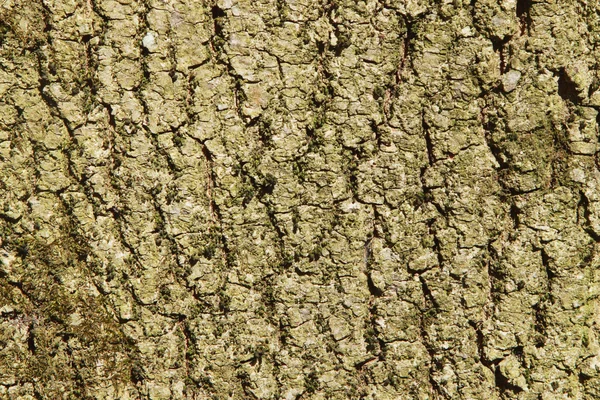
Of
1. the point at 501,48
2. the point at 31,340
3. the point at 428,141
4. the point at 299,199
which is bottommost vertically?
the point at 31,340

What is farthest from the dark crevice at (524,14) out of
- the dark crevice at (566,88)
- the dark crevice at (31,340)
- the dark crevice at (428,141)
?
the dark crevice at (31,340)

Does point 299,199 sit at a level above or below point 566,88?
below

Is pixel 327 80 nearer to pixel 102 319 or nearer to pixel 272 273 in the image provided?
pixel 272 273

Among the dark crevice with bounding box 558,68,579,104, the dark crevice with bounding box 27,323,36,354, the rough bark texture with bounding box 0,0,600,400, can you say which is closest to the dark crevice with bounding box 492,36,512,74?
the rough bark texture with bounding box 0,0,600,400

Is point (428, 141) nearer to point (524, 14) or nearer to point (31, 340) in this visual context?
point (524, 14)

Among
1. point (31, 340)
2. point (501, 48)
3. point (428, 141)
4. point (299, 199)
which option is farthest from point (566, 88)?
point (31, 340)

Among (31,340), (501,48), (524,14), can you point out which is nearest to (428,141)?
(501,48)

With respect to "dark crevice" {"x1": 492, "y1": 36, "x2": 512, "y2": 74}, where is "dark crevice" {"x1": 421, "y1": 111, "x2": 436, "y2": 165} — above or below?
below

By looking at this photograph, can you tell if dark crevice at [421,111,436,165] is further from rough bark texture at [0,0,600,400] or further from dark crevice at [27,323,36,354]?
dark crevice at [27,323,36,354]

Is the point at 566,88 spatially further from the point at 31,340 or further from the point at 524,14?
the point at 31,340
